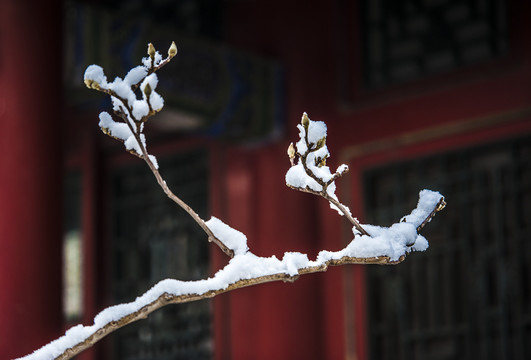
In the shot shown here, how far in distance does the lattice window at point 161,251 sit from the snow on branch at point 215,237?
5.39 metres

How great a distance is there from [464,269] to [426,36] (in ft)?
4.92

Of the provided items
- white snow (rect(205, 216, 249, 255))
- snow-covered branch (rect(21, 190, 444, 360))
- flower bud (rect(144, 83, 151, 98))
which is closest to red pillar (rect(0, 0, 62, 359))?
snow-covered branch (rect(21, 190, 444, 360))

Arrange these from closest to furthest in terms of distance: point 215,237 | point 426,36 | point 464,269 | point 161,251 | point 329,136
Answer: point 215,237 → point 464,269 → point 426,36 → point 329,136 → point 161,251

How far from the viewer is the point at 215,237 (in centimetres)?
199

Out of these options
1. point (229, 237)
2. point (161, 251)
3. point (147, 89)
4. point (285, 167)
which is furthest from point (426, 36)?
point (147, 89)

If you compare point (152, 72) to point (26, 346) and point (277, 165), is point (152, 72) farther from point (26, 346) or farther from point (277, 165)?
point (277, 165)

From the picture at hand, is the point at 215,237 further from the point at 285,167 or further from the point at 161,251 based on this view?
the point at 161,251

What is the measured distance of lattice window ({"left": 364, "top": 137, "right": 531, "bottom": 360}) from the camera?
5.92 meters

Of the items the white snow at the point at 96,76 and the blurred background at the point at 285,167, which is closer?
the white snow at the point at 96,76

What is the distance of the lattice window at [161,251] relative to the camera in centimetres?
747

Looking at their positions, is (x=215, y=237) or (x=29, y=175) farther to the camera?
(x=29, y=175)

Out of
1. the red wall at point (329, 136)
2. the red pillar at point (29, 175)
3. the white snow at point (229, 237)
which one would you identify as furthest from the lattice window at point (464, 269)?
the white snow at point (229, 237)

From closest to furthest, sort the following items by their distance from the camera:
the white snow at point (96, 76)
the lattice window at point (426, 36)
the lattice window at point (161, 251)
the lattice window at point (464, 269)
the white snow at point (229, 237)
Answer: the white snow at point (96, 76)
the white snow at point (229, 237)
the lattice window at point (464, 269)
the lattice window at point (426, 36)
the lattice window at point (161, 251)

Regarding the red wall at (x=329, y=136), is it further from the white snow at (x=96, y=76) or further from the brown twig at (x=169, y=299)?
the white snow at (x=96, y=76)
